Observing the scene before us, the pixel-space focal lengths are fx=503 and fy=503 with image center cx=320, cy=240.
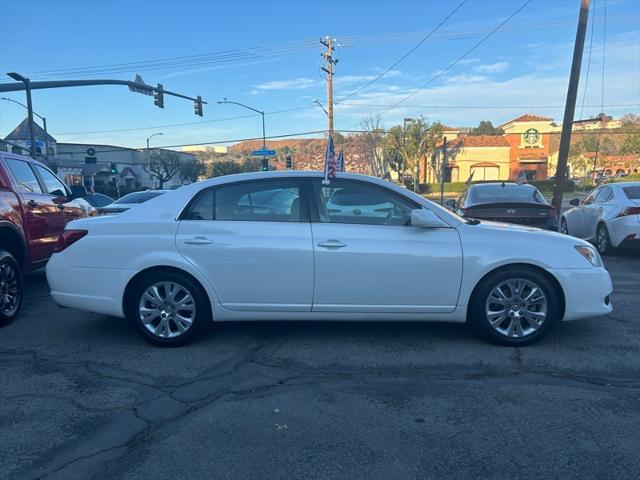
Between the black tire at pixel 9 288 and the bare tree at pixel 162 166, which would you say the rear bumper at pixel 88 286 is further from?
the bare tree at pixel 162 166

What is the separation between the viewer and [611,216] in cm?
918

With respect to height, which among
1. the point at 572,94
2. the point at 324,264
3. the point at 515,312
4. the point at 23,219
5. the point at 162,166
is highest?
the point at 162,166

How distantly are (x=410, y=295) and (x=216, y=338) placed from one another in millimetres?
1905

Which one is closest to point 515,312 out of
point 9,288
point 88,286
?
point 88,286

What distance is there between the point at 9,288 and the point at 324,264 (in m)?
3.65

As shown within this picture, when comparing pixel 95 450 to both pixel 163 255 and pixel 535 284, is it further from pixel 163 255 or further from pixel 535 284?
pixel 535 284

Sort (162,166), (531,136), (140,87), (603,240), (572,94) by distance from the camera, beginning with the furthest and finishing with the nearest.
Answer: (162,166), (531,136), (140,87), (572,94), (603,240)

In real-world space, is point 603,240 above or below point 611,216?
below

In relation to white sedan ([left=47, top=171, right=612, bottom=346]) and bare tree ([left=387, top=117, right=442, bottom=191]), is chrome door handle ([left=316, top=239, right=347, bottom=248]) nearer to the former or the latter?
white sedan ([left=47, top=171, right=612, bottom=346])

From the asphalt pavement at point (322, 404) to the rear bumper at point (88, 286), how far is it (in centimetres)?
40

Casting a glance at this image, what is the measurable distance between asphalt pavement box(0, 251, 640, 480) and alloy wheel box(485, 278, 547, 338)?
21 cm

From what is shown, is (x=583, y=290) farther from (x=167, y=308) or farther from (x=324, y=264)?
(x=167, y=308)

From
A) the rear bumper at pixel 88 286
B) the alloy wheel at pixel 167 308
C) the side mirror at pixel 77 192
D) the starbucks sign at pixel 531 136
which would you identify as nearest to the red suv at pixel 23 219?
the side mirror at pixel 77 192

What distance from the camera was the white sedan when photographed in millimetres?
4426
